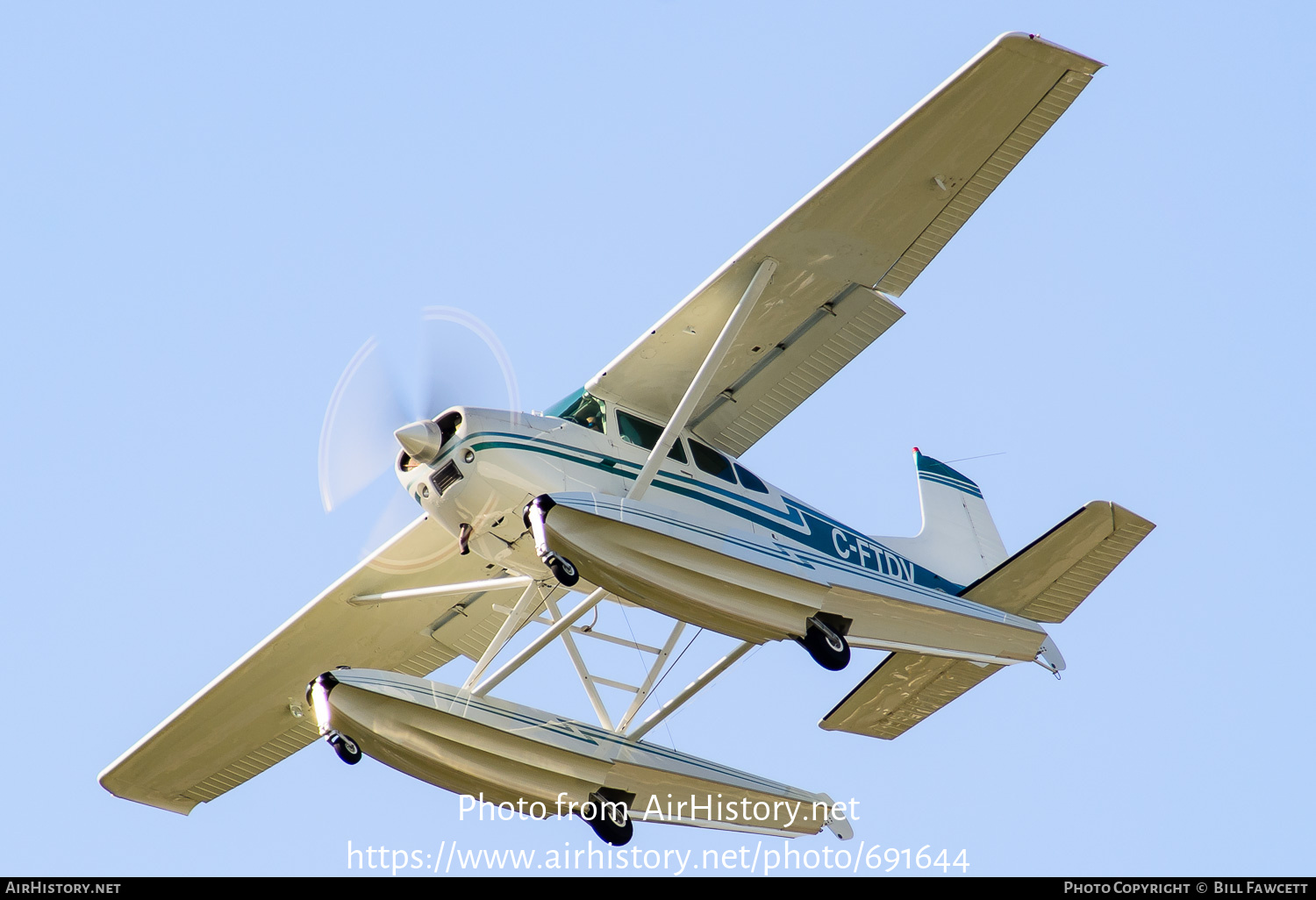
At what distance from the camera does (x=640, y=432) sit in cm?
1420

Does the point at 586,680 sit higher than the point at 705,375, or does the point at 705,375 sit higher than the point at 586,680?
the point at 705,375

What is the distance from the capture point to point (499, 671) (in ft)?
46.0

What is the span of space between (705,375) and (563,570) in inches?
83.5

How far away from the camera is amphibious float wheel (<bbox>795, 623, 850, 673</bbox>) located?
43.4 feet

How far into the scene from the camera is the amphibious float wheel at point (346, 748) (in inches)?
515

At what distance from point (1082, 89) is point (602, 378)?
15.8 ft

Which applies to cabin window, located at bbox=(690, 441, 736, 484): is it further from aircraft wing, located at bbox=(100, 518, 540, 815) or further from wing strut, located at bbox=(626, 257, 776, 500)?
aircraft wing, located at bbox=(100, 518, 540, 815)

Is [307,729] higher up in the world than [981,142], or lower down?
lower down

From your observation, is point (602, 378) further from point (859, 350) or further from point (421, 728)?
point (421, 728)

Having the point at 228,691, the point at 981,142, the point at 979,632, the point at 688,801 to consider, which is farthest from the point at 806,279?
the point at 228,691

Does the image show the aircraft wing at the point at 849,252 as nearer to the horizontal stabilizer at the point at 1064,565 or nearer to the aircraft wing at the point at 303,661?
the horizontal stabilizer at the point at 1064,565

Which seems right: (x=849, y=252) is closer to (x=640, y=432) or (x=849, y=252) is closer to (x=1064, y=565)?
(x=640, y=432)

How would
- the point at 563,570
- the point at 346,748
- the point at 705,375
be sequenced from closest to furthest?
the point at 563,570 → the point at 705,375 → the point at 346,748

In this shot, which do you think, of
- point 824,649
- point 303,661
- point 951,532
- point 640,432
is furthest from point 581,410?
point 951,532
